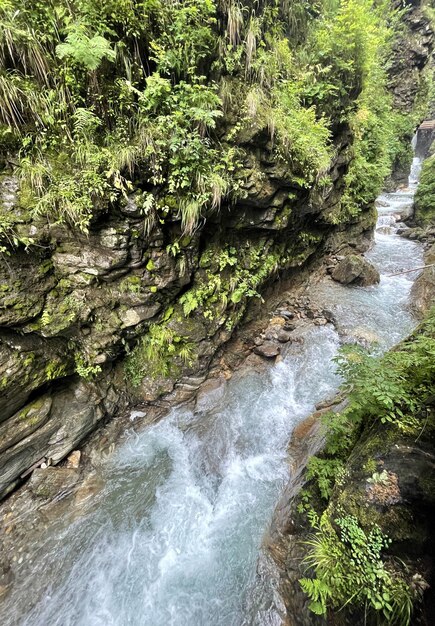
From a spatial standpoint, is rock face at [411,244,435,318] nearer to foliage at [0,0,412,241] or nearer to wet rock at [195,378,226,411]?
foliage at [0,0,412,241]

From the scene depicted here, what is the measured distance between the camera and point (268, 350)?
21.0 ft

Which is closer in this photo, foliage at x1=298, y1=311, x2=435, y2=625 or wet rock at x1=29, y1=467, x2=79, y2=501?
foliage at x1=298, y1=311, x2=435, y2=625

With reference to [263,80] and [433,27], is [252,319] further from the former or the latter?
[433,27]

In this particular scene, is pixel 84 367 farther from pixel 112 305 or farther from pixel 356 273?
pixel 356 273

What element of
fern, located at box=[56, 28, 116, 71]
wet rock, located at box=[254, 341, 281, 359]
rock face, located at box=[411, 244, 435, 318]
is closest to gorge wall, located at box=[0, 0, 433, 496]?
fern, located at box=[56, 28, 116, 71]

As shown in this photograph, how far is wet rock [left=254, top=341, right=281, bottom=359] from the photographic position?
632 centimetres

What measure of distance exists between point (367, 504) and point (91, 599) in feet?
12.0

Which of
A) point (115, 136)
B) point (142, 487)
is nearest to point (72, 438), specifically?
point (142, 487)

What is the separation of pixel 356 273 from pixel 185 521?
25.8ft

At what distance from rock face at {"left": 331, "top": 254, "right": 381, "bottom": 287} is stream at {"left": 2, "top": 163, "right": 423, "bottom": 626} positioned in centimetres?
247

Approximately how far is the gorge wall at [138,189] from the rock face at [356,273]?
2.90m

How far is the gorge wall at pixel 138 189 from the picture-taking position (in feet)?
12.3

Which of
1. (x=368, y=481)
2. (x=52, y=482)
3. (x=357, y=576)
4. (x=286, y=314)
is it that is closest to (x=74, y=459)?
(x=52, y=482)

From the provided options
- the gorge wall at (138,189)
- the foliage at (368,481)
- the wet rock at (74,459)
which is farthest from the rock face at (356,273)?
the wet rock at (74,459)
